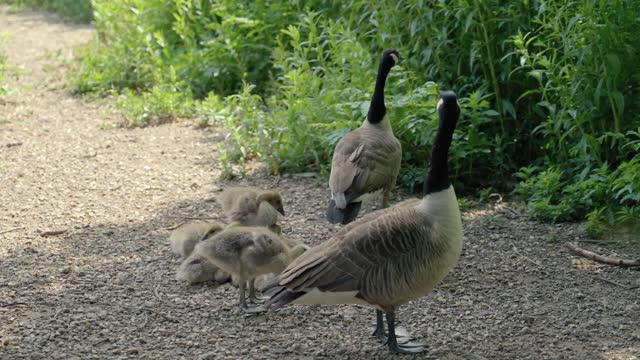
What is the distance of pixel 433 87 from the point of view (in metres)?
7.64

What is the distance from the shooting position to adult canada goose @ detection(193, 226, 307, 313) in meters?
5.70

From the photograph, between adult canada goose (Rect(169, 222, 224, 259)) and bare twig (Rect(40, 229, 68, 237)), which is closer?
adult canada goose (Rect(169, 222, 224, 259))

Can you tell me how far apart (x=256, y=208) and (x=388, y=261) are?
1.92 metres

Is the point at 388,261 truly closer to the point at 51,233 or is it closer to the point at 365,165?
the point at 365,165

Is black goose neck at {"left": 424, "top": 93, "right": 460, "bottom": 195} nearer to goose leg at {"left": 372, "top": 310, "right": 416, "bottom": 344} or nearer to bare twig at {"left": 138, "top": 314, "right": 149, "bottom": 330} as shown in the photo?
goose leg at {"left": 372, "top": 310, "right": 416, "bottom": 344}

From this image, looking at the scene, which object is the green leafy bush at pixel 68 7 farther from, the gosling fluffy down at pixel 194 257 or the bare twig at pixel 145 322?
the bare twig at pixel 145 322

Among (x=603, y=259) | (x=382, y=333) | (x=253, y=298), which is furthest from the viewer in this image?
(x=603, y=259)

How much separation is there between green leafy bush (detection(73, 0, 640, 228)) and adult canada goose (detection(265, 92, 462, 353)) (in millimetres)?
2089

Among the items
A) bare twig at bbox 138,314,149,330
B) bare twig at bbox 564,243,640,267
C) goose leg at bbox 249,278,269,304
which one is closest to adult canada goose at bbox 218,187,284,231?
goose leg at bbox 249,278,269,304

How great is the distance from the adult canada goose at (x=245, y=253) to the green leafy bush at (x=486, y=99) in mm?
2252

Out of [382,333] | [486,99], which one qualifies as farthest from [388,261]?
[486,99]

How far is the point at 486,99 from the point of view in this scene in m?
8.09

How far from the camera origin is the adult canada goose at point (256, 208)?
6629 mm

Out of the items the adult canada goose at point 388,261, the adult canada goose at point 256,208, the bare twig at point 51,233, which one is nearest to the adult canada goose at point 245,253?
the adult canada goose at point 388,261
